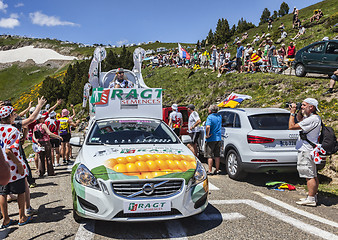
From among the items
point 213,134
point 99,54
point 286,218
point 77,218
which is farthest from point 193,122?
point 99,54

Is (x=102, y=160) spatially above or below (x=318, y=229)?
above

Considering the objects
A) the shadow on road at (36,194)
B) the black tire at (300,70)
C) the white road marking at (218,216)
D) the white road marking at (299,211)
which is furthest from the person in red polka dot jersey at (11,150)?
the black tire at (300,70)

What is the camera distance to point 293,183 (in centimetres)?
696

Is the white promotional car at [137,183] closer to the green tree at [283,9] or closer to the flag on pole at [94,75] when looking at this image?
the flag on pole at [94,75]

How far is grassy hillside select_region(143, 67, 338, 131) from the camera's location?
37.3 ft

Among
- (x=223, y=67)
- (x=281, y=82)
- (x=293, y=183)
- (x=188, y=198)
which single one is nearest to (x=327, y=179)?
(x=293, y=183)

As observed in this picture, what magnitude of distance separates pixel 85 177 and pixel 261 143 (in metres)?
4.03

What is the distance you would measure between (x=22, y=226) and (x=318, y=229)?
4291mm

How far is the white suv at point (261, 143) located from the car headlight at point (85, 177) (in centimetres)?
388

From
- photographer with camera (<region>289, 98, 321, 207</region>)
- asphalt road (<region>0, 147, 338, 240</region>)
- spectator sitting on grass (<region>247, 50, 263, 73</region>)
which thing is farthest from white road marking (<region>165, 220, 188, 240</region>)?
spectator sitting on grass (<region>247, 50, 263, 73</region>)

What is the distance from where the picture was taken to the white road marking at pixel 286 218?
13.0 ft

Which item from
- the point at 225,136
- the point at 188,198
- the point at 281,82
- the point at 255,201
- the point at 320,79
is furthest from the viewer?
the point at 281,82

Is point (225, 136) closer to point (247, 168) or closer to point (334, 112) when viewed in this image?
point (247, 168)

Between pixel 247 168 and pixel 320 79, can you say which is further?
pixel 320 79
